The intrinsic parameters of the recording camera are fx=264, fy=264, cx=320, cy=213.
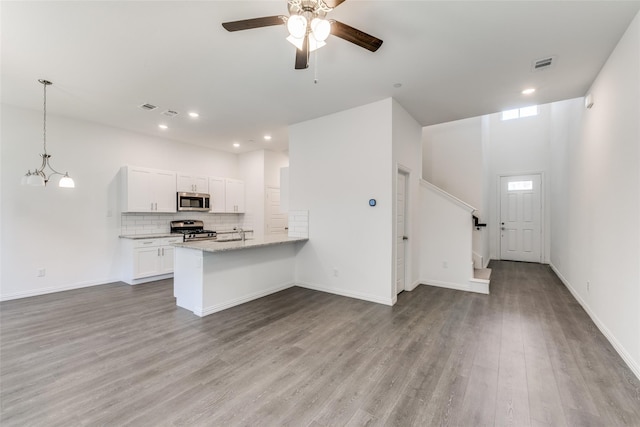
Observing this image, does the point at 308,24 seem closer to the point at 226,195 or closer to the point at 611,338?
the point at 611,338

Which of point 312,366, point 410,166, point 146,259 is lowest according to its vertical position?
point 312,366

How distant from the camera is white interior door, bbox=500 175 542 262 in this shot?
22.6 ft

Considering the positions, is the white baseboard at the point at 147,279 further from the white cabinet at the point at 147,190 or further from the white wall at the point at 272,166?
the white wall at the point at 272,166

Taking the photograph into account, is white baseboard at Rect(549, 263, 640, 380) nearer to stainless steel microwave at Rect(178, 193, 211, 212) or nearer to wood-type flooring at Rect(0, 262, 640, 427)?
wood-type flooring at Rect(0, 262, 640, 427)

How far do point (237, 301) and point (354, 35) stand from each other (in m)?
3.51

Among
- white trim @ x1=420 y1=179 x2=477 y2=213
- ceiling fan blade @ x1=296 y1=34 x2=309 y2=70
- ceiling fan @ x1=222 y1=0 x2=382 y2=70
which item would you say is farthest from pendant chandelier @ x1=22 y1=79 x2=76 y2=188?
white trim @ x1=420 y1=179 x2=477 y2=213

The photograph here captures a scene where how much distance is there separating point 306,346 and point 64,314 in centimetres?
336

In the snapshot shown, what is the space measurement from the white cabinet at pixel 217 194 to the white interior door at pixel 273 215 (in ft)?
3.67

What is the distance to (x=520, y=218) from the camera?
707 cm

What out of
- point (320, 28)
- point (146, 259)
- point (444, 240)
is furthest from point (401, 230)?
point (146, 259)

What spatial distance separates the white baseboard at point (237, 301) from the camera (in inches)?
135

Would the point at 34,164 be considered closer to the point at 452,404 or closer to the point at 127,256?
the point at 127,256

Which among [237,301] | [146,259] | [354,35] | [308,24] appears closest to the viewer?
[308,24]

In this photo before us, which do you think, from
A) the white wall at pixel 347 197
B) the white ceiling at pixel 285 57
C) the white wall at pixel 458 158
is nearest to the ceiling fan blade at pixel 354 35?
the white ceiling at pixel 285 57
